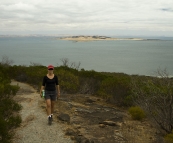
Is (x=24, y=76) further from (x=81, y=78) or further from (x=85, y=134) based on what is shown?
(x=85, y=134)

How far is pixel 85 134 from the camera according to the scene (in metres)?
6.71

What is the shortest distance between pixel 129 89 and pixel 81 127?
494 cm

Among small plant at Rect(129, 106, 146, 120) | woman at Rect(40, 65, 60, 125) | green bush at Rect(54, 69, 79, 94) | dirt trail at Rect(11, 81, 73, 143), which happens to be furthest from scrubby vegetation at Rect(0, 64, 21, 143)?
green bush at Rect(54, 69, 79, 94)

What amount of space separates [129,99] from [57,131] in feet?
17.4

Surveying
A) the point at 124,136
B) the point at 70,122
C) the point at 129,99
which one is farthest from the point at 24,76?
the point at 124,136

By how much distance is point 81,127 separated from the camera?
23.9 ft

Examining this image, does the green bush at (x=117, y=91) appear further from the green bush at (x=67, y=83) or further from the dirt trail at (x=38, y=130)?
the dirt trail at (x=38, y=130)

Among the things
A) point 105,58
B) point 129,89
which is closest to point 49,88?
point 129,89

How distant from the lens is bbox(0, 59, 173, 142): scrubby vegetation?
23.1 feet

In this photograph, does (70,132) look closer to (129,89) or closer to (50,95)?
(50,95)

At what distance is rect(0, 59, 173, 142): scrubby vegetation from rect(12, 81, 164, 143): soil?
58 centimetres

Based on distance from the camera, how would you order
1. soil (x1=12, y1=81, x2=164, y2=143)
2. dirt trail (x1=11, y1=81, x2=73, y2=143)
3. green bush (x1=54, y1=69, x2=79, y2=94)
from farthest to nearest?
green bush (x1=54, y1=69, x2=79, y2=94) → soil (x1=12, y1=81, x2=164, y2=143) → dirt trail (x1=11, y1=81, x2=73, y2=143)

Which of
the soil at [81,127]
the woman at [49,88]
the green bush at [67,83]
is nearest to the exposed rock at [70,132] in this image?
the soil at [81,127]

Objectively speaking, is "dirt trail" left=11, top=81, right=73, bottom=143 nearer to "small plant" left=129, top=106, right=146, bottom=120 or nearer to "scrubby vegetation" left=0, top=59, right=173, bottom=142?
"scrubby vegetation" left=0, top=59, right=173, bottom=142
